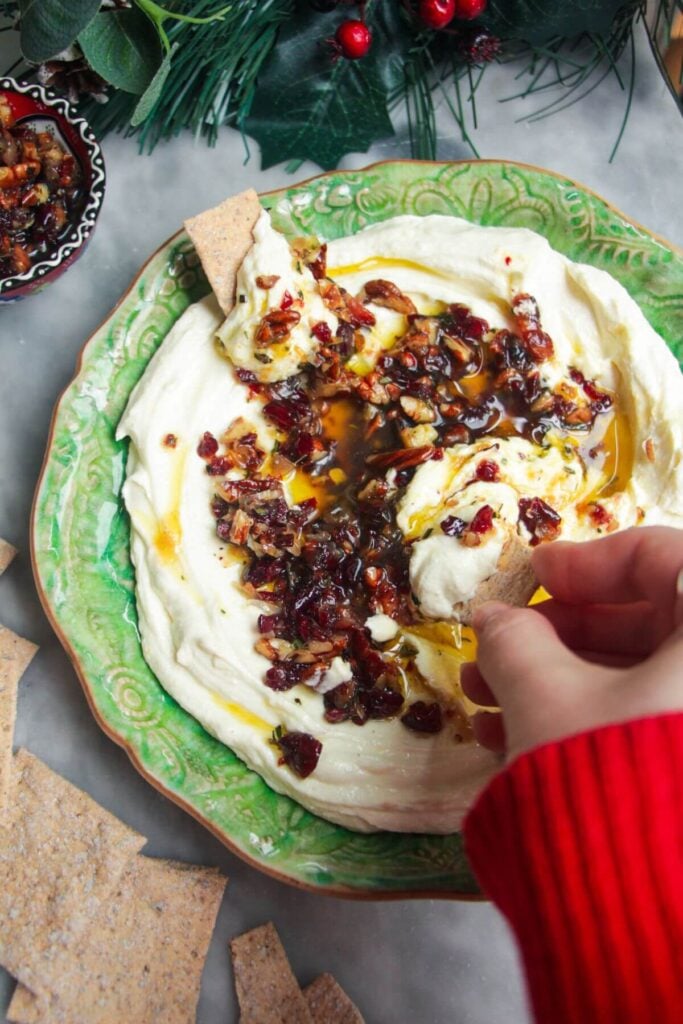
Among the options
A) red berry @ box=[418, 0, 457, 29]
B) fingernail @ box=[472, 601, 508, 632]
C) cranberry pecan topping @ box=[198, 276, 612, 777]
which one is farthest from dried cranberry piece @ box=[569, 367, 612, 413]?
red berry @ box=[418, 0, 457, 29]

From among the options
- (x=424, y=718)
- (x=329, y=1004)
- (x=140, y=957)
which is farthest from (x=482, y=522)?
(x=140, y=957)

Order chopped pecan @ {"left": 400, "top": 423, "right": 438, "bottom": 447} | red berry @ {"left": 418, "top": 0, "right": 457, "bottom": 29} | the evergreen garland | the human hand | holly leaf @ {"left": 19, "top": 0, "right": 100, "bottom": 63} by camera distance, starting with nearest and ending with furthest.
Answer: the human hand → holly leaf @ {"left": 19, "top": 0, "right": 100, "bottom": 63} → chopped pecan @ {"left": 400, "top": 423, "right": 438, "bottom": 447} → red berry @ {"left": 418, "top": 0, "right": 457, "bottom": 29} → the evergreen garland

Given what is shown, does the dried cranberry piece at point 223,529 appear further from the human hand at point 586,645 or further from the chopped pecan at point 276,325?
the human hand at point 586,645

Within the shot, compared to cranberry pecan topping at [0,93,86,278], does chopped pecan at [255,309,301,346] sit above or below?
below

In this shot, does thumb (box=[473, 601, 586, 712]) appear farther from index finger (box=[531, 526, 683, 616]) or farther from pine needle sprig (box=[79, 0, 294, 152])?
pine needle sprig (box=[79, 0, 294, 152])

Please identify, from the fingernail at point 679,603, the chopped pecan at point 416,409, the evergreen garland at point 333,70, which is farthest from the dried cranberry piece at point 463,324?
the fingernail at point 679,603

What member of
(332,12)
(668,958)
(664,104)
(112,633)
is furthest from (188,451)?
(664,104)
